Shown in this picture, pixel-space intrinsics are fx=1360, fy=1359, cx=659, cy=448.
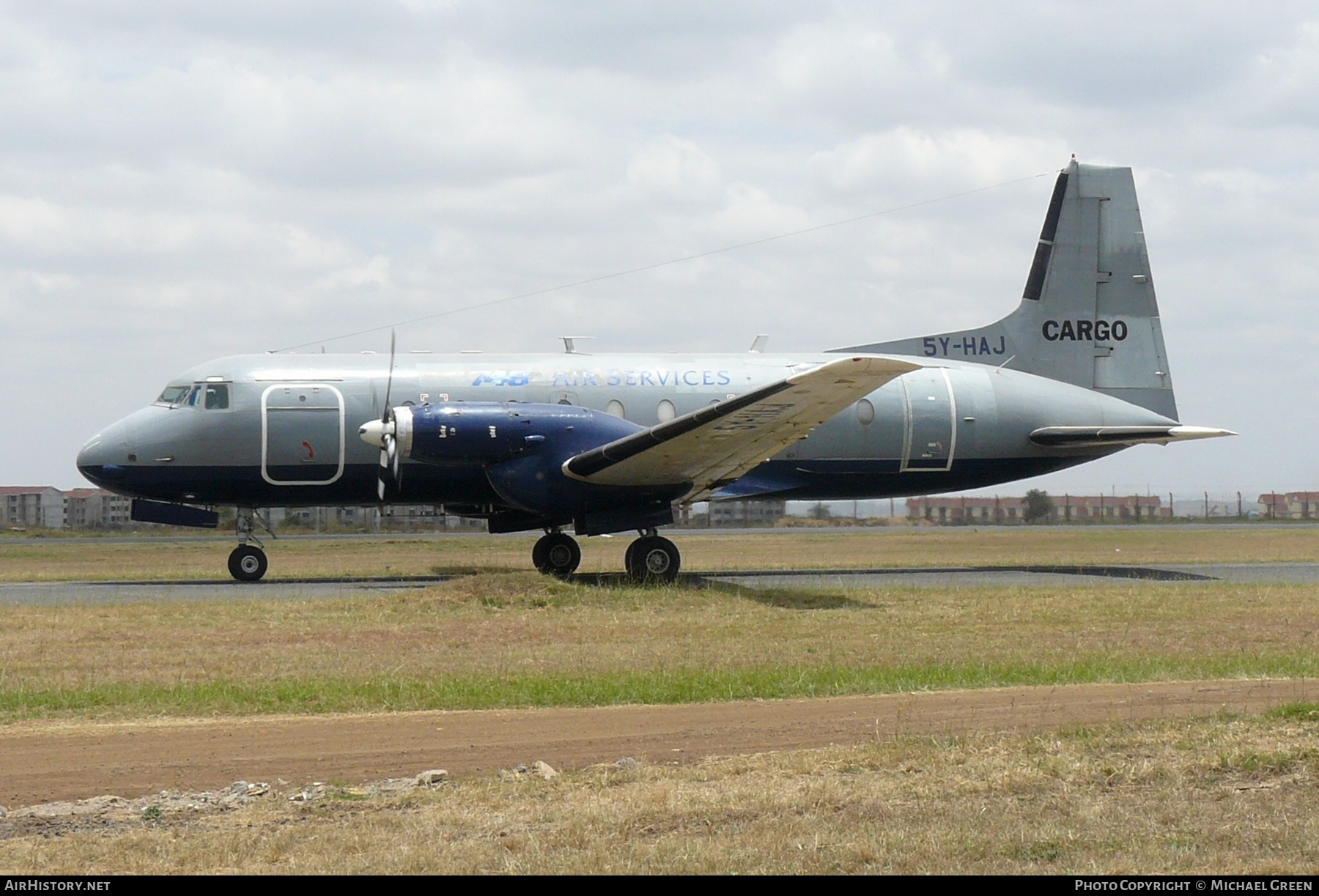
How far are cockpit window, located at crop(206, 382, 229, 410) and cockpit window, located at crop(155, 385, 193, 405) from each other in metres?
0.39

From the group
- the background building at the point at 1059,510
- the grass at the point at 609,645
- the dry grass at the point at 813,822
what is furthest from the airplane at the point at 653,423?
the background building at the point at 1059,510

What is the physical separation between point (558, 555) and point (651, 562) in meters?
2.01

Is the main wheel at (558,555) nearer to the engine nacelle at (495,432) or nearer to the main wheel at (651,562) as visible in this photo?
the main wheel at (651,562)

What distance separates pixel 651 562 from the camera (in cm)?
2230

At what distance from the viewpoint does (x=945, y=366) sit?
25406 mm

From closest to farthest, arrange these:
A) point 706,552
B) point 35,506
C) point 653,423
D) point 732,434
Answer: point 732,434
point 653,423
point 706,552
point 35,506

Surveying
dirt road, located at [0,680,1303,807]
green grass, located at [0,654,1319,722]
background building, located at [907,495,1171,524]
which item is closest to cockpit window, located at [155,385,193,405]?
green grass, located at [0,654,1319,722]

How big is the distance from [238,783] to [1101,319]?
21993mm

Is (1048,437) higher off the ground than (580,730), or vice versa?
(1048,437)

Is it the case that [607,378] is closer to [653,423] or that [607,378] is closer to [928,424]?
[653,423]

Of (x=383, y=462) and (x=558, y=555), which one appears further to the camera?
(x=558, y=555)

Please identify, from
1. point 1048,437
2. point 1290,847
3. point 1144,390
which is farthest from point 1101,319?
point 1290,847

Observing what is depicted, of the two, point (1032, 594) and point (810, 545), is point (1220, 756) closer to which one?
point (1032, 594)

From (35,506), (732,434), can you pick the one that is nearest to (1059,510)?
(732,434)
